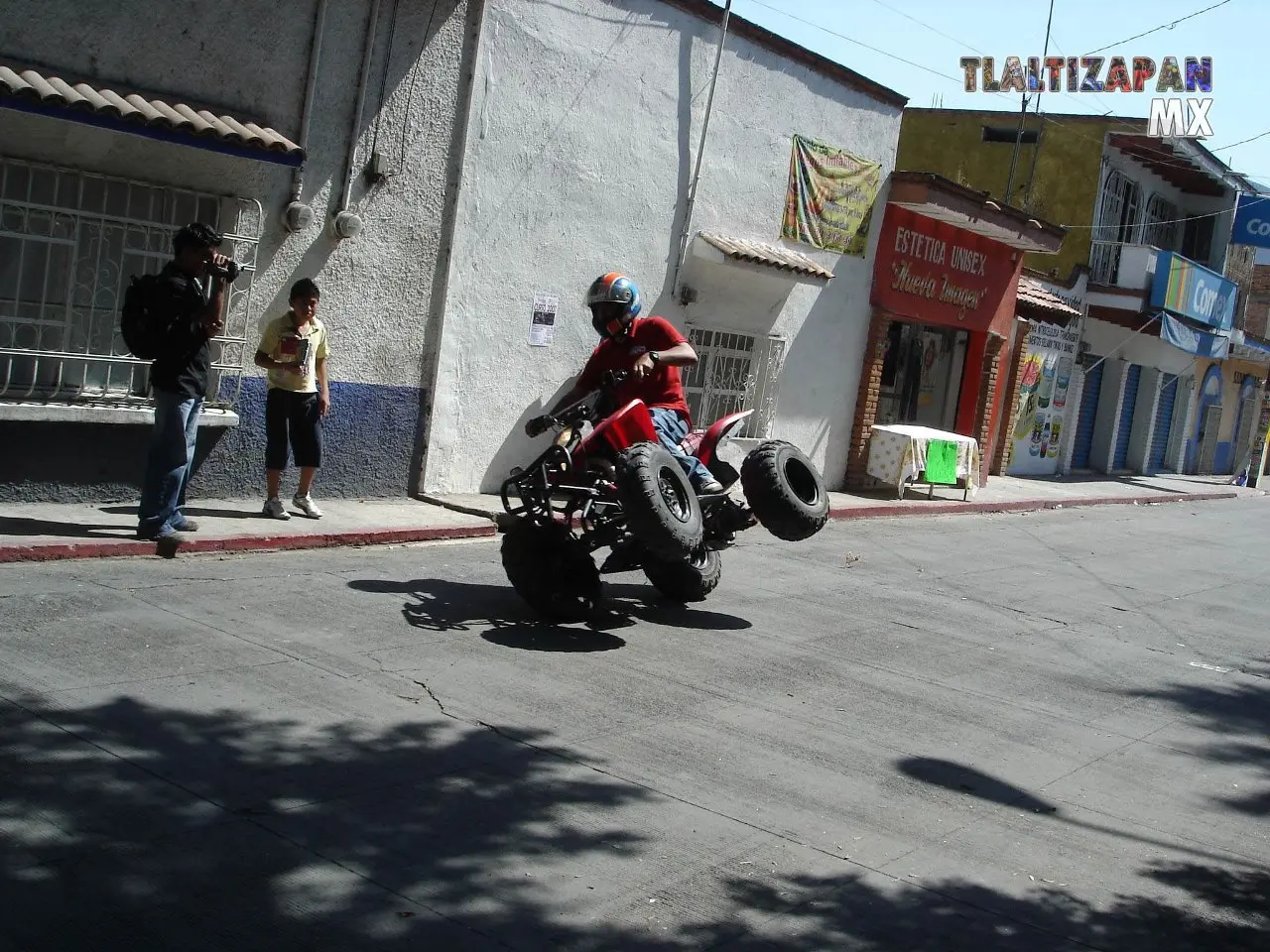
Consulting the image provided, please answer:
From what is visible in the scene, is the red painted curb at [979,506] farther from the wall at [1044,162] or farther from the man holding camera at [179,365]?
the man holding camera at [179,365]

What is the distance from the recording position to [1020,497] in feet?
67.7

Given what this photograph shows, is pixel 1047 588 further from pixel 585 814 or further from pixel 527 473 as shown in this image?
pixel 585 814

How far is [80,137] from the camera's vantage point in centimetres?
888

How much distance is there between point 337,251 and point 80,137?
7.46 feet

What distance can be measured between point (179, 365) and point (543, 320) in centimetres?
499

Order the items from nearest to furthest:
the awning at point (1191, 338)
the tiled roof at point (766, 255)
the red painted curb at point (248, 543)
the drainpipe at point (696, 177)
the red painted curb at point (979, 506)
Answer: the red painted curb at point (248, 543)
the drainpipe at point (696, 177)
the tiled roof at point (766, 255)
the red painted curb at point (979, 506)
the awning at point (1191, 338)

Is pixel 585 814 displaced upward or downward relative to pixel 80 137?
downward

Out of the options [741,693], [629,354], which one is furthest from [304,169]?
[741,693]

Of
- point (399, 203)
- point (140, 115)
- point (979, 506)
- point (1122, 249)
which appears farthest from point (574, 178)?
point (1122, 249)

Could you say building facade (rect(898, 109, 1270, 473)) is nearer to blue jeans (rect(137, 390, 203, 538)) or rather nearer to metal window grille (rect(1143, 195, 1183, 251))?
metal window grille (rect(1143, 195, 1183, 251))

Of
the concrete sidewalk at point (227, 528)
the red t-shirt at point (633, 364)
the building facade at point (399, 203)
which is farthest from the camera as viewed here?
the building facade at point (399, 203)

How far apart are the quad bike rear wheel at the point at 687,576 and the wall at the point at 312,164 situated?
12.0 feet

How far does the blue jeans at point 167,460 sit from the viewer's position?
8297 mm

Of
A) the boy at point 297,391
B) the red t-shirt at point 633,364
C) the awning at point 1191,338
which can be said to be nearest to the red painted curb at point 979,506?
the awning at point 1191,338
